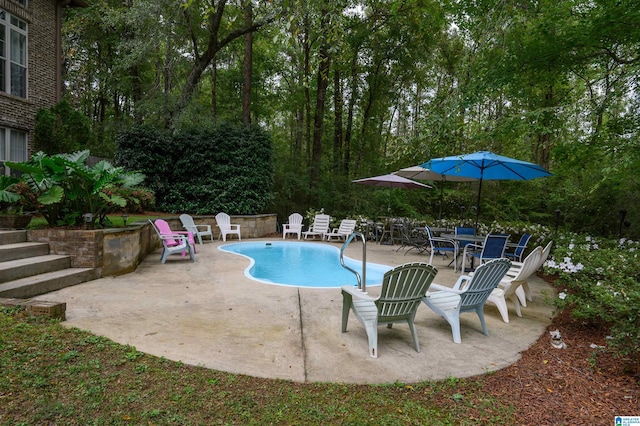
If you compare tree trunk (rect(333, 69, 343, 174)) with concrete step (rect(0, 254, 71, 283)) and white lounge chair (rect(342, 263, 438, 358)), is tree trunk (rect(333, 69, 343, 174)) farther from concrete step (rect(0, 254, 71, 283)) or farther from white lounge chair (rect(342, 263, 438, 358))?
white lounge chair (rect(342, 263, 438, 358))

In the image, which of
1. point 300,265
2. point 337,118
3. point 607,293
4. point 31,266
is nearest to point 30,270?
point 31,266

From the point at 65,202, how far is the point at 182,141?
6019 mm

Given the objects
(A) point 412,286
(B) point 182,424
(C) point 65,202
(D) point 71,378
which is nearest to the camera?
(B) point 182,424

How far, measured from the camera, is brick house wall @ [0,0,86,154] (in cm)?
935

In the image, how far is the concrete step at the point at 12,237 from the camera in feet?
16.0

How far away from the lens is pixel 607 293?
2.92m

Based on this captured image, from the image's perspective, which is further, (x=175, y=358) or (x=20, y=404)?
(x=175, y=358)

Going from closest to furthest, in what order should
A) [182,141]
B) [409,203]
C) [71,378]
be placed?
1. [71,378]
2. [182,141]
3. [409,203]

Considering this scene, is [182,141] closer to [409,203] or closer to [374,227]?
[374,227]

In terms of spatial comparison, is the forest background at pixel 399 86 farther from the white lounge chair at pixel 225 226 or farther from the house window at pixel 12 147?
the white lounge chair at pixel 225 226

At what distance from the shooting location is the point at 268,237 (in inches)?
456

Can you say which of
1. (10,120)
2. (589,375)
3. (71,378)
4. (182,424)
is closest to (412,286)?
(589,375)

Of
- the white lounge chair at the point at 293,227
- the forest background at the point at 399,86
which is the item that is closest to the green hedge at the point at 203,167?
the forest background at the point at 399,86

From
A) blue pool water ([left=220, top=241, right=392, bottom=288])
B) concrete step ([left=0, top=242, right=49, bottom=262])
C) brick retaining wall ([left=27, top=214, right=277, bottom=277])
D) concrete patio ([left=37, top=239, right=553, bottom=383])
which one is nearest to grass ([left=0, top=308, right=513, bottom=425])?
concrete patio ([left=37, top=239, right=553, bottom=383])
